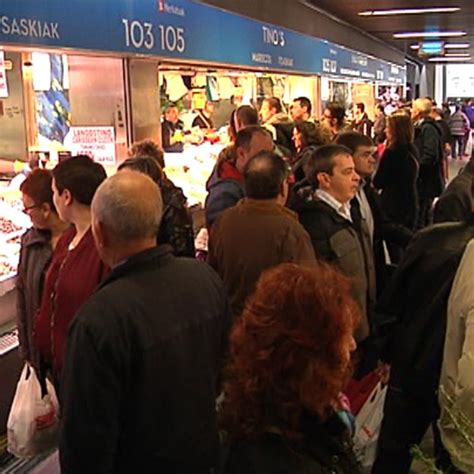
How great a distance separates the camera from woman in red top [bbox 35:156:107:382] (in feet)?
8.66

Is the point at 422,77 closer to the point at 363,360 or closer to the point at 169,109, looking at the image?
the point at 169,109

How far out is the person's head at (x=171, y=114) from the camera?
7.21 metres

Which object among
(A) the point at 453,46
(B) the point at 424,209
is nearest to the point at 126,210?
(B) the point at 424,209

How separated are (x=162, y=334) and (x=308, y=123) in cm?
422

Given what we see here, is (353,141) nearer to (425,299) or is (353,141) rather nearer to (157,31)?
(157,31)

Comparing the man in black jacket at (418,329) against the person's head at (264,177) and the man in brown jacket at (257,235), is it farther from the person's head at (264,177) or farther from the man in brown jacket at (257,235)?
the person's head at (264,177)

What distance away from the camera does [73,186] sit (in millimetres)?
2787

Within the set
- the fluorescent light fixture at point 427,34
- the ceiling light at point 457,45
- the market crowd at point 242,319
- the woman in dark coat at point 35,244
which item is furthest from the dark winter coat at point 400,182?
the ceiling light at point 457,45

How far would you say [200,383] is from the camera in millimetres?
2215

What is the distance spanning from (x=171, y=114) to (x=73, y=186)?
455 cm

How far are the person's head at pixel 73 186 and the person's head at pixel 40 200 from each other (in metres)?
0.33

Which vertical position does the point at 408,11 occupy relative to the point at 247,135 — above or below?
above

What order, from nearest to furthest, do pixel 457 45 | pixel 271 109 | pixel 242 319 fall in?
pixel 242 319
pixel 271 109
pixel 457 45

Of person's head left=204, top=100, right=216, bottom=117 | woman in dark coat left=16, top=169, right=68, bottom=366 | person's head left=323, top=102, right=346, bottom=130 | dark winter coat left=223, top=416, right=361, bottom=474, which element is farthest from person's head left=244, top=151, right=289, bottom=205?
person's head left=204, top=100, right=216, bottom=117
